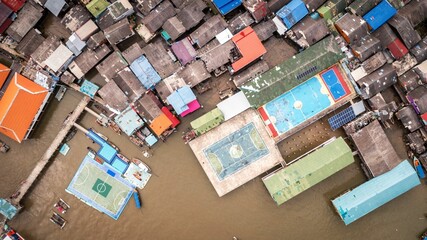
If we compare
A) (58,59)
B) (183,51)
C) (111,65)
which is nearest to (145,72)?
(111,65)

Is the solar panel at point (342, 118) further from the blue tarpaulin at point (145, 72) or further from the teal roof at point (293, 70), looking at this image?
the blue tarpaulin at point (145, 72)

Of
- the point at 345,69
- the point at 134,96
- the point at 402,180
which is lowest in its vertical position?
the point at 402,180

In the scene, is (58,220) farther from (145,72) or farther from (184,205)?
(145,72)

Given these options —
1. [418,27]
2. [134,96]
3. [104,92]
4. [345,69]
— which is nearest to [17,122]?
[104,92]

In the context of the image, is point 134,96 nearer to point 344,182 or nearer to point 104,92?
point 104,92

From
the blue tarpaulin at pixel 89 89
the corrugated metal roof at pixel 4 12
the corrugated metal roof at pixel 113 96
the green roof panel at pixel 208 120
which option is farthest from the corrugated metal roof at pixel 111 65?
the corrugated metal roof at pixel 4 12
